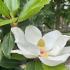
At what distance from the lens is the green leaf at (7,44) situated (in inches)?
20.2

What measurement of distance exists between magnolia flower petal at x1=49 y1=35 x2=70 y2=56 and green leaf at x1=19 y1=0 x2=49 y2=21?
0.08m

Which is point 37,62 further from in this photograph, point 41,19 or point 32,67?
point 41,19

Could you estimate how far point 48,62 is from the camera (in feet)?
1.63

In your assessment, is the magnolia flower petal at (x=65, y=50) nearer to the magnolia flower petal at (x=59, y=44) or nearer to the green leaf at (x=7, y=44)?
the magnolia flower petal at (x=59, y=44)

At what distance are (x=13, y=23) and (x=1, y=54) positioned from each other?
0.07m

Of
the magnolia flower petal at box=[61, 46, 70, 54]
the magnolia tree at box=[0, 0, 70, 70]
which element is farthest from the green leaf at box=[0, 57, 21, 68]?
the magnolia flower petal at box=[61, 46, 70, 54]

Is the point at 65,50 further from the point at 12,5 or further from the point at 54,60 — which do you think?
the point at 12,5

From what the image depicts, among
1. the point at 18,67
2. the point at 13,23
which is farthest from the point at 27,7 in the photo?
the point at 18,67

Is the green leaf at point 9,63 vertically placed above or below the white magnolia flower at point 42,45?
below

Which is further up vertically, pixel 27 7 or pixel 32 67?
pixel 27 7

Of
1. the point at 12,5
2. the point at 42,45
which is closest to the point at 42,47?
the point at 42,45

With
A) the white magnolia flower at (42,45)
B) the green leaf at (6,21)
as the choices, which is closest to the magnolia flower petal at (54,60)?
the white magnolia flower at (42,45)

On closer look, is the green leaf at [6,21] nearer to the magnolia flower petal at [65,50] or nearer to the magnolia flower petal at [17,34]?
the magnolia flower petal at [17,34]

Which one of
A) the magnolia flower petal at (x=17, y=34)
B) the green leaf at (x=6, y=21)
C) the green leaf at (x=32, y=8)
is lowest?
the magnolia flower petal at (x=17, y=34)
